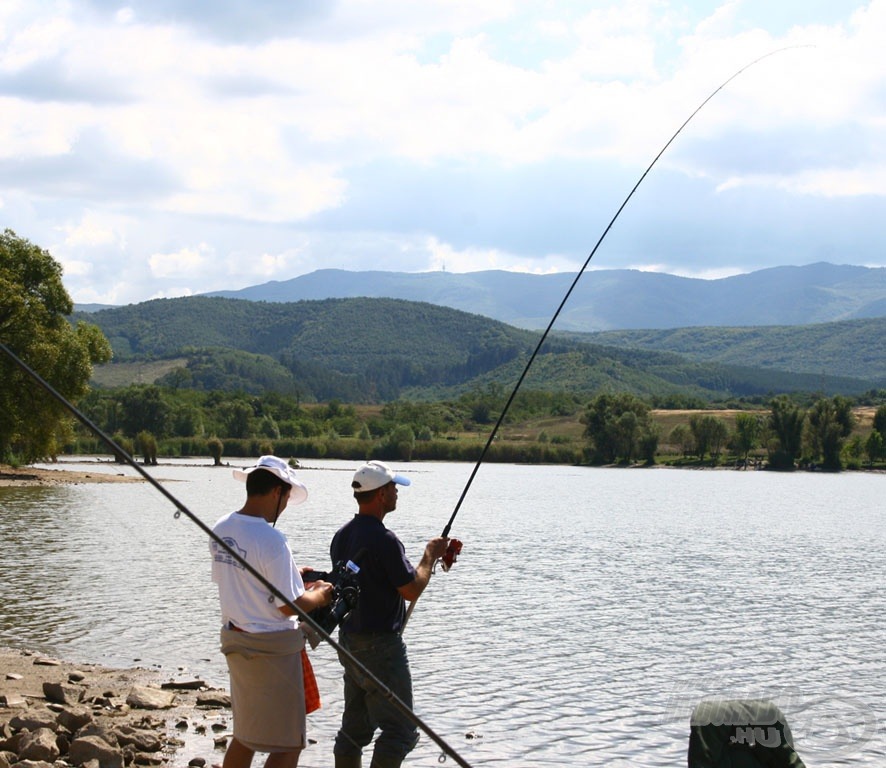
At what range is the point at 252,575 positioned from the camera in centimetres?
551

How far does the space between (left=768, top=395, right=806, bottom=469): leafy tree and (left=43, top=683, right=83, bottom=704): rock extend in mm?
105493

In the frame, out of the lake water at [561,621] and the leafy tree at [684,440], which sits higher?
the lake water at [561,621]

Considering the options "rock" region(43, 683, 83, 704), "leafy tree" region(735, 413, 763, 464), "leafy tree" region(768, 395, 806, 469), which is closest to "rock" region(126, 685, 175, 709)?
"rock" region(43, 683, 83, 704)

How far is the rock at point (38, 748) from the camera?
26.8 feet

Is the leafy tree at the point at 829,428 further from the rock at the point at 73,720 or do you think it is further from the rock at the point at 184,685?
the rock at the point at 73,720

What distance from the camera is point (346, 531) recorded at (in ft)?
21.8

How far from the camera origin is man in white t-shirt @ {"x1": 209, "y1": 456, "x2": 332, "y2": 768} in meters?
5.66

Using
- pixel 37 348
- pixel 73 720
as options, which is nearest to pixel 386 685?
pixel 73 720

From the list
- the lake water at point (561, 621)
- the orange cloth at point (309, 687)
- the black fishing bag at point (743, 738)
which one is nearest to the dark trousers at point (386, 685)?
the orange cloth at point (309, 687)

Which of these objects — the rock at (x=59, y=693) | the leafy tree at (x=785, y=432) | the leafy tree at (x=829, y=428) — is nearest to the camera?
the rock at (x=59, y=693)

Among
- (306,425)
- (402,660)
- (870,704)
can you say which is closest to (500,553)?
(870,704)

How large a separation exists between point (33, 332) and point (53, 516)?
1224 cm

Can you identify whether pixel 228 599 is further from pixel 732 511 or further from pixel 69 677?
pixel 732 511

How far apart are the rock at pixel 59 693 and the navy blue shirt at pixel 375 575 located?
450cm
